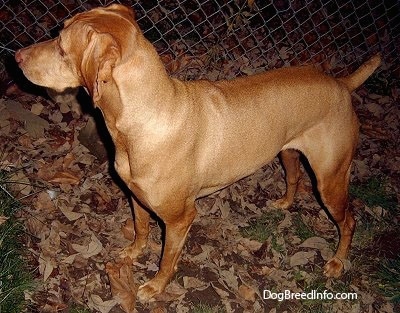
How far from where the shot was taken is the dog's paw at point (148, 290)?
11.7 ft

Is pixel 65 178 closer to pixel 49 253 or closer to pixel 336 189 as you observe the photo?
pixel 49 253

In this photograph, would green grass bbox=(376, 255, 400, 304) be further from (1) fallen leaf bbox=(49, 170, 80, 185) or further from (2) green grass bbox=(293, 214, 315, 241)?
(1) fallen leaf bbox=(49, 170, 80, 185)

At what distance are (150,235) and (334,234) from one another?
192 centimetres

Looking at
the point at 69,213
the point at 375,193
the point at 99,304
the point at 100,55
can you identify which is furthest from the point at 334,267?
the point at 100,55

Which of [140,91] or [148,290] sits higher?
[140,91]

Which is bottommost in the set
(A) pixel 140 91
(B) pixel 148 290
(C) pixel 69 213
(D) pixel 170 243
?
(B) pixel 148 290

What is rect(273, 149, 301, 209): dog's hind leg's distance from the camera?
13.8 feet

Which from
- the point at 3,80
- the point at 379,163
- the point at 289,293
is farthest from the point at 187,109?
the point at 379,163

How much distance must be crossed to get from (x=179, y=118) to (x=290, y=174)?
6.40ft

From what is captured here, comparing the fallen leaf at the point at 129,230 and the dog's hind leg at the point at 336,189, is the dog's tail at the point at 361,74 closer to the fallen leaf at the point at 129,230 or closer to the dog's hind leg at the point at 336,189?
the dog's hind leg at the point at 336,189

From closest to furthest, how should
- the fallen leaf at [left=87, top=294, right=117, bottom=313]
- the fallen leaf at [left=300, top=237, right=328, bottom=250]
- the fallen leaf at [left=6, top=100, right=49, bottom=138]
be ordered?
1. the fallen leaf at [left=87, top=294, right=117, bottom=313]
2. the fallen leaf at [left=300, top=237, right=328, bottom=250]
3. the fallen leaf at [left=6, top=100, right=49, bottom=138]

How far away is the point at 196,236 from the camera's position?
Result: 4195 millimetres

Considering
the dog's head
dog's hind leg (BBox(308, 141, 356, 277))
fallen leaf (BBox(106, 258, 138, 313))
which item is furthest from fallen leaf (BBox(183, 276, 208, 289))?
the dog's head

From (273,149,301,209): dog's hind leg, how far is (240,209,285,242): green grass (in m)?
0.11
